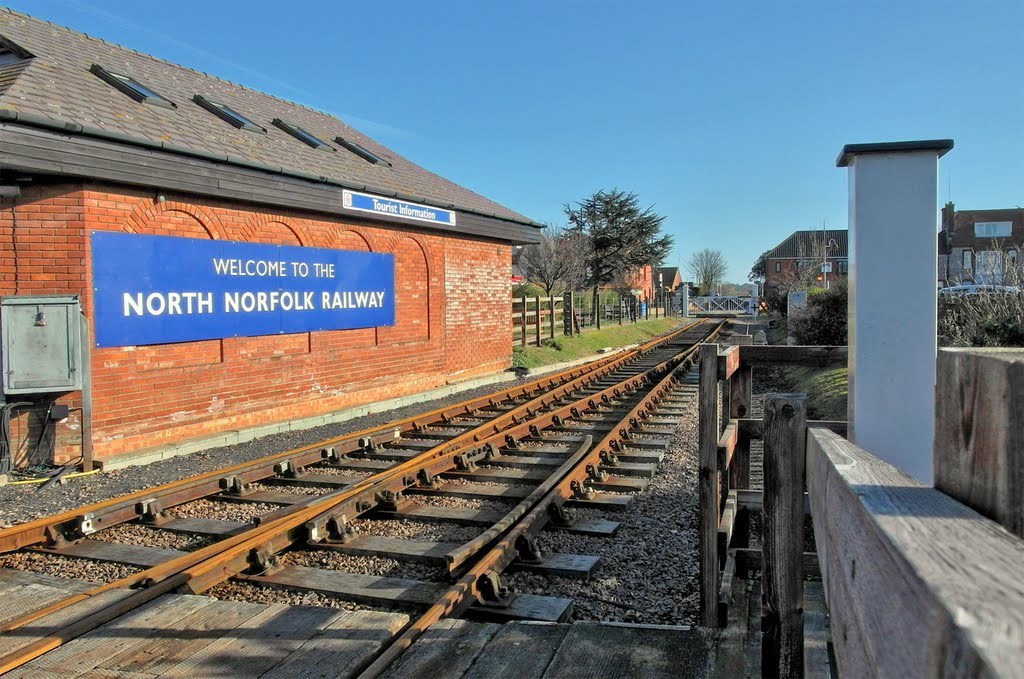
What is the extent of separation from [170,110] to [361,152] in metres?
5.66

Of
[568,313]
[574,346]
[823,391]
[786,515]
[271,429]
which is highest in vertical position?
[568,313]

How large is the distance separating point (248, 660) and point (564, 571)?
6.90 ft

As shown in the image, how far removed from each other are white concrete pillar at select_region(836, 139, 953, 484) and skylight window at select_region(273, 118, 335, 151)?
13761 millimetres

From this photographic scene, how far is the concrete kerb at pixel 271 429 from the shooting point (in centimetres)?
885

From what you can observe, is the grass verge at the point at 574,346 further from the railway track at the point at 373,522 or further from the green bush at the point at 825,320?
the railway track at the point at 373,522

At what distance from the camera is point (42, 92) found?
352 inches

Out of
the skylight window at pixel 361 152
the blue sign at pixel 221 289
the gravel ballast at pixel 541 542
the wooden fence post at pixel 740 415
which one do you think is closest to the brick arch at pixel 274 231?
the blue sign at pixel 221 289

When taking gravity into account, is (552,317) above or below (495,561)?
above

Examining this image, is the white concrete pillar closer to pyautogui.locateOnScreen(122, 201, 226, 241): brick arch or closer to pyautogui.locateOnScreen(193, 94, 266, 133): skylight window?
pyautogui.locateOnScreen(122, 201, 226, 241): brick arch

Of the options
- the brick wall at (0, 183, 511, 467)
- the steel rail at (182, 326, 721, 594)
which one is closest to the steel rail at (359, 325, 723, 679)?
the steel rail at (182, 326, 721, 594)

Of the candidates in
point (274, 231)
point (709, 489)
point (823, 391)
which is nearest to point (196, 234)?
point (274, 231)

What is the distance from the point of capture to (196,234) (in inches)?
403

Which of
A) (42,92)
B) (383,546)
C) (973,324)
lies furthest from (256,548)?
(973,324)

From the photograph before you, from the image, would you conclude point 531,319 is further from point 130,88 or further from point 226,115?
point 130,88
